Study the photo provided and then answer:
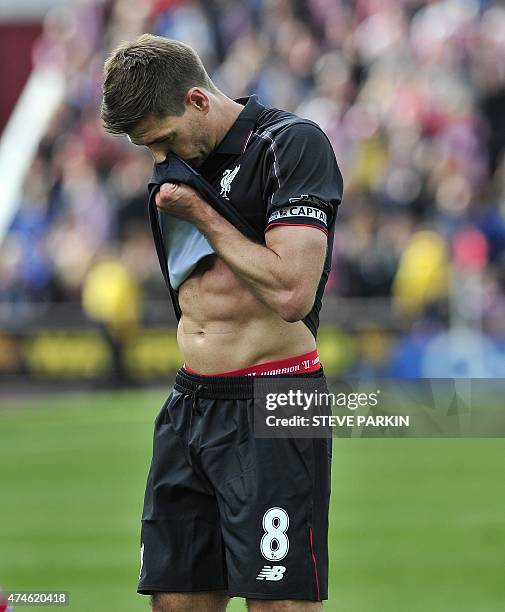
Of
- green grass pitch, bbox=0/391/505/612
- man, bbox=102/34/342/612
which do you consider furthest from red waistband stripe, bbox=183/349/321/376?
green grass pitch, bbox=0/391/505/612

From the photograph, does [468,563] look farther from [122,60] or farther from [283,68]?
[283,68]

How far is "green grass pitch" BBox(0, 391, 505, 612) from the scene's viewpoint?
Answer: 7.25 m

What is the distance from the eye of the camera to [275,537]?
13.5 ft

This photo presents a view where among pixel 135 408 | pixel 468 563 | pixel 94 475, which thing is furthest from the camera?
pixel 135 408

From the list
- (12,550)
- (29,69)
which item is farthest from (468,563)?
(29,69)

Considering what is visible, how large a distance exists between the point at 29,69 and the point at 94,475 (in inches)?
638

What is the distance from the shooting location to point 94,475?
11.3m

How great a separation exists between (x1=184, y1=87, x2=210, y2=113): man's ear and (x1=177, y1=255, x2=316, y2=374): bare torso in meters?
0.48

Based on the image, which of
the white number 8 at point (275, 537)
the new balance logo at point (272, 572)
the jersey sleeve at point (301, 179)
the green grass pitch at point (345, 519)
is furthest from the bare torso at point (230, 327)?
the green grass pitch at point (345, 519)

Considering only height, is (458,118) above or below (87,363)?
above

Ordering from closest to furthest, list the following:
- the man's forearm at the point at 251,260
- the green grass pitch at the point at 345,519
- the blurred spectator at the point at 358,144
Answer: the man's forearm at the point at 251,260 < the green grass pitch at the point at 345,519 < the blurred spectator at the point at 358,144

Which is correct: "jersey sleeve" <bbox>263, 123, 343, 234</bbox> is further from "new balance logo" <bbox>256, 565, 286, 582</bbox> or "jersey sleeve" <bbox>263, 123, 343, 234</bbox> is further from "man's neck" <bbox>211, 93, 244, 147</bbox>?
"new balance logo" <bbox>256, 565, 286, 582</bbox>

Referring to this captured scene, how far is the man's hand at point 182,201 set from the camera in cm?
413

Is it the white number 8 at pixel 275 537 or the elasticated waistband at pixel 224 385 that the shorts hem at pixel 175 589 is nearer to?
the white number 8 at pixel 275 537
